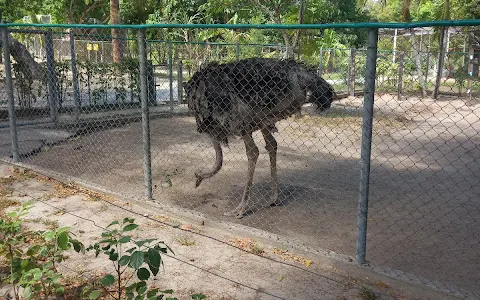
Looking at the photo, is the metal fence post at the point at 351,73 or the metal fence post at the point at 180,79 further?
the metal fence post at the point at 351,73

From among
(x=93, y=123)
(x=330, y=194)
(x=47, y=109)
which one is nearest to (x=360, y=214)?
(x=330, y=194)

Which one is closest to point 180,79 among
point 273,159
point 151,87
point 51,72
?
point 151,87

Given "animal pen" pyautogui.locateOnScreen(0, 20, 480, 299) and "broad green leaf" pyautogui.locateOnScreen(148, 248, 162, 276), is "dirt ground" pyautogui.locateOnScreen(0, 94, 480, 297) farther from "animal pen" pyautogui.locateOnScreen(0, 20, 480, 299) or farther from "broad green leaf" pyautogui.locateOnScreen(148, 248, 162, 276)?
"broad green leaf" pyautogui.locateOnScreen(148, 248, 162, 276)

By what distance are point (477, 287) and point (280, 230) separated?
174cm

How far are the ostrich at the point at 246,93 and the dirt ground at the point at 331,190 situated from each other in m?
0.92

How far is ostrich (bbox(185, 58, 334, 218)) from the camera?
4.64m

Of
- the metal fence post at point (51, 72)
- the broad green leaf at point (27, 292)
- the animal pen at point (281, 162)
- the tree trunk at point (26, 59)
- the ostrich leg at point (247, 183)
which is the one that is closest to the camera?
the broad green leaf at point (27, 292)

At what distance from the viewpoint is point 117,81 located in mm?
11719

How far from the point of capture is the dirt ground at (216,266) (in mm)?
3232

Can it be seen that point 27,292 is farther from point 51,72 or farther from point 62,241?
point 51,72

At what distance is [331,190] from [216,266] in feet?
8.80

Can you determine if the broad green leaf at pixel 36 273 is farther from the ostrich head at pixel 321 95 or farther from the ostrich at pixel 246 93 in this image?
the ostrich head at pixel 321 95

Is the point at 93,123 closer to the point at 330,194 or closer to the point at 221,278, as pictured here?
the point at 330,194

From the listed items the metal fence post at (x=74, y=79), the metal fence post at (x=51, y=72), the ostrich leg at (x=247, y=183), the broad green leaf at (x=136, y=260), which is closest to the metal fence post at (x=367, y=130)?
the ostrich leg at (x=247, y=183)
